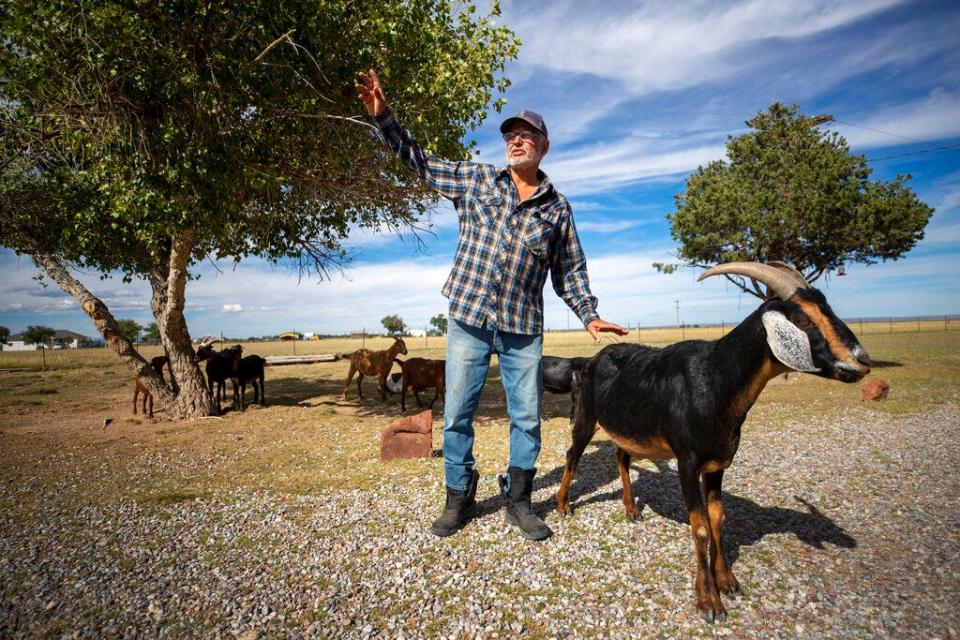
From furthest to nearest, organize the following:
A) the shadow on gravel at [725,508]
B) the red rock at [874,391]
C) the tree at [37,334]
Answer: the tree at [37,334], the red rock at [874,391], the shadow on gravel at [725,508]

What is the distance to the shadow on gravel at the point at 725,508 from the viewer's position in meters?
3.83

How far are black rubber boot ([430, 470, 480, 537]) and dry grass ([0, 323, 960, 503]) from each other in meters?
1.84

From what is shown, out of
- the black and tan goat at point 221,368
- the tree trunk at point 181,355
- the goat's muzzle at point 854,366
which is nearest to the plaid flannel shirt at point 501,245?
the goat's muzzle at point 854,366

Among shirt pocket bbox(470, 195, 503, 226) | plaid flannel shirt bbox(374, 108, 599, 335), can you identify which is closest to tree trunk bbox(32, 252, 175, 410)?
plaid flannel shirt bbox(374, 108, 599, 335)

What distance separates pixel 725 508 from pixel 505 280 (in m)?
3.33

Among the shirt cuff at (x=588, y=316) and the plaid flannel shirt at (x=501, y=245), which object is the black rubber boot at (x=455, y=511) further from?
the shirt cuff at (x=588, y=316)

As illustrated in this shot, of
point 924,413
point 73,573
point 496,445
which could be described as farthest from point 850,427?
point 73,573

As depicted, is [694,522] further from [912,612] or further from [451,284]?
[451,284]

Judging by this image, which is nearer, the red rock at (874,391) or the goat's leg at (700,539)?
the goat's leg at (700,539)

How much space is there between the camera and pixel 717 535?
2996 millimetres

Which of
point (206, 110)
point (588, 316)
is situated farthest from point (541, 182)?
point (206, 110)

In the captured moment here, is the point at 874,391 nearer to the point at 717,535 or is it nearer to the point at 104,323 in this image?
the point at 717,535

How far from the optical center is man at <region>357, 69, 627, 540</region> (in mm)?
3631

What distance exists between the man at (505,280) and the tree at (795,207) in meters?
14.7
